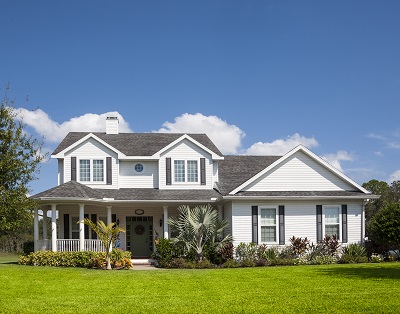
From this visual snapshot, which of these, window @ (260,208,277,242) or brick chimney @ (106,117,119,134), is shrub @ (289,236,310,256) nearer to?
window @ (260,208,277,242)

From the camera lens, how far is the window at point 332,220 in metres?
27.2

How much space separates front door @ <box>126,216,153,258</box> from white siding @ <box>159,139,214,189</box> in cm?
245

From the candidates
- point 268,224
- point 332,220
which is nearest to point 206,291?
point 268,224

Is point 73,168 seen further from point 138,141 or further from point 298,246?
point 298,246

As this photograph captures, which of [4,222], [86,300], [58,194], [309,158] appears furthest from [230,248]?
[86,300]

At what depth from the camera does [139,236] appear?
30500 millimetres

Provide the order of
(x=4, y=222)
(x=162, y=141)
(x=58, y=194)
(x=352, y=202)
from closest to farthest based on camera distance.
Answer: (x=4, y=222)
(x=58, y=194)
(x=352, y=202)
(x=162, y=141)

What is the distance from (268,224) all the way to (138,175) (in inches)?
313

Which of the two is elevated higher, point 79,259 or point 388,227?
point 388,227

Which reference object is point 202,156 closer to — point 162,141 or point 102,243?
point 162,141

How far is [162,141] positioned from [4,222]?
479 inches

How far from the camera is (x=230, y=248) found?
25781 mm

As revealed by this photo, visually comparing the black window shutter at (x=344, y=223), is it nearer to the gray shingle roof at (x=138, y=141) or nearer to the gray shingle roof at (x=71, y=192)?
the gray shingle roof at (x=138, y=141)

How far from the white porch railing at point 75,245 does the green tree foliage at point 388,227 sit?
13.3 metres
